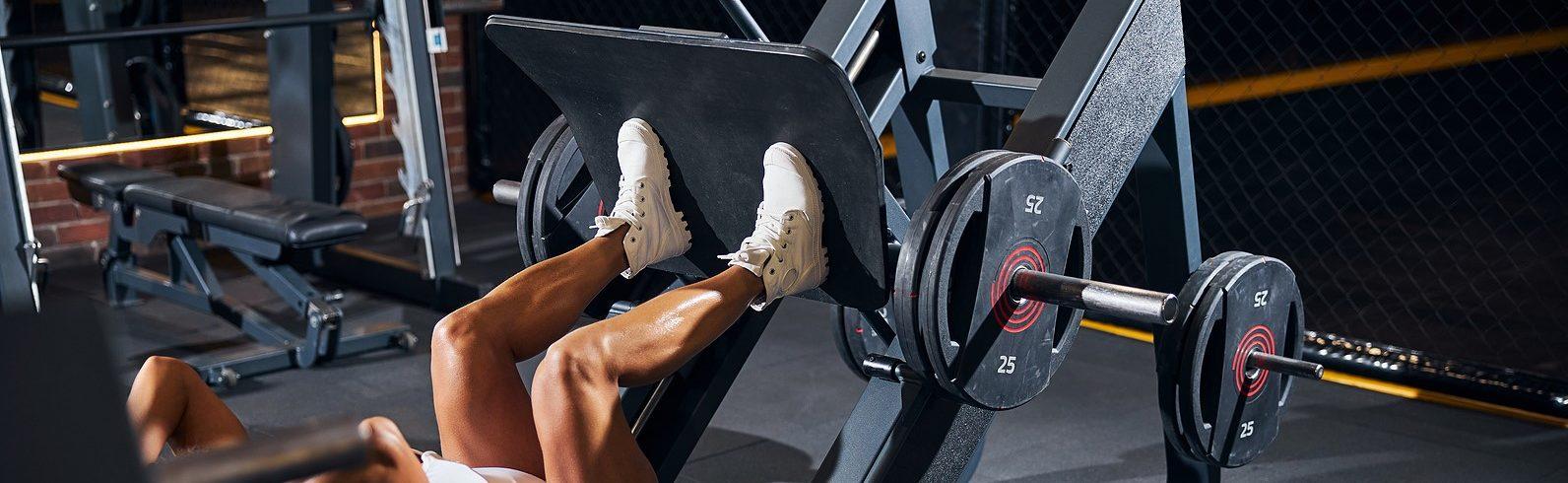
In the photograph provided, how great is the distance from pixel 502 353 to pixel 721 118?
46 centimetres

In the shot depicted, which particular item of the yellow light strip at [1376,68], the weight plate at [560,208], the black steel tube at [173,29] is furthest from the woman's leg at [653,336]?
the black steel tube at [173,29]

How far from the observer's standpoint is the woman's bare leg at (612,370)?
1847 mm

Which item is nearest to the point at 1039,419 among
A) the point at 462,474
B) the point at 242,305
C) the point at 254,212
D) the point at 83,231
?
the point at 462,474

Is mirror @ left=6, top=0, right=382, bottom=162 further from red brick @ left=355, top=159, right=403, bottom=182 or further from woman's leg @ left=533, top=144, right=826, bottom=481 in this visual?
woman's leg @ left=533, top=144, right=826, bottom=481

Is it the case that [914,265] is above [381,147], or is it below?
above

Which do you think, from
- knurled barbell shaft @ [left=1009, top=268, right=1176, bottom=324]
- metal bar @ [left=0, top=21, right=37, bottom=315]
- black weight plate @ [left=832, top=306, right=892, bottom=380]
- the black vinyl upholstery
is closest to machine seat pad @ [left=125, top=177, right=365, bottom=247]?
the black vinyl upholstery

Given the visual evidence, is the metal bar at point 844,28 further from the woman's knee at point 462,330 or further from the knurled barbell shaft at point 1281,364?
the knurled barbell shaft at point 1281,364

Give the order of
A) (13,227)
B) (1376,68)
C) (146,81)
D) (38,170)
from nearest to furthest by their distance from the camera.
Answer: (13,227), (1376,68), (146,81), (38,170)

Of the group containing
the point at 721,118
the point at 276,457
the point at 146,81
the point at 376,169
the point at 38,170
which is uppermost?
the point at 276,457

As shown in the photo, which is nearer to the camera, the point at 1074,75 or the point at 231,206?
the point at 1074,75

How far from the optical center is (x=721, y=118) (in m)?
2.06

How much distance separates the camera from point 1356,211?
380 cm

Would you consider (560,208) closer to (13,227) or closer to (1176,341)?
(1176,341)

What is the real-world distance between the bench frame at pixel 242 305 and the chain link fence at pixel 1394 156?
202cm
